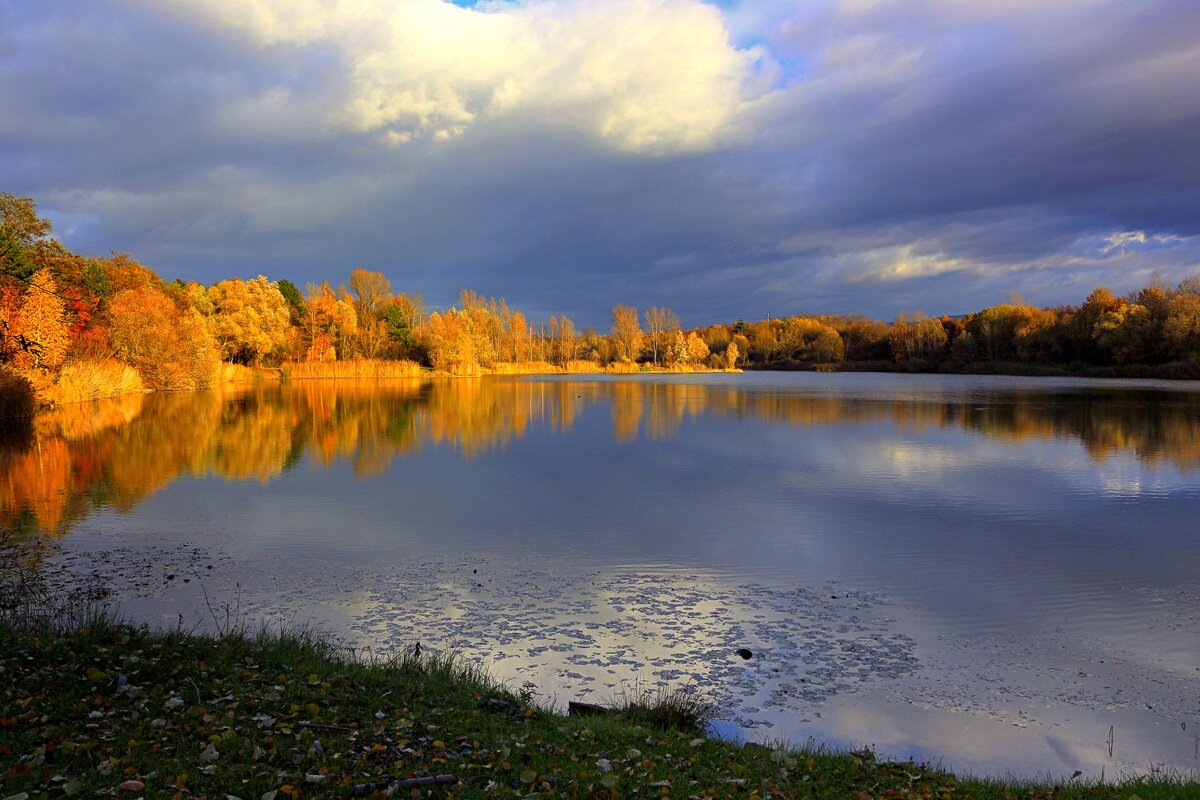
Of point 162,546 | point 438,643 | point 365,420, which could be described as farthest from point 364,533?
point 365,420

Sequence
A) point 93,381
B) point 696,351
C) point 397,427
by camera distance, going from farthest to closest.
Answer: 1. point 696,351
2. point 93,381
3. point 397,427

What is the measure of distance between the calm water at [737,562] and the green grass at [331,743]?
36.3 inches

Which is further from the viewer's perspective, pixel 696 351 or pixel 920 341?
pixel 696 351

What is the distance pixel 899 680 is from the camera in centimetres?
655

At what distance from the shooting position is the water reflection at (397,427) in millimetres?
16312

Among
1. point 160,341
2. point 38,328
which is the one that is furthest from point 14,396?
point 160,341

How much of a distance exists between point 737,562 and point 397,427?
1932cm

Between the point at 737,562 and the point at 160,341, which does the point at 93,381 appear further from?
the point at 737,562

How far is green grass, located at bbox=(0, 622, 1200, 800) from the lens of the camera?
3.83 m

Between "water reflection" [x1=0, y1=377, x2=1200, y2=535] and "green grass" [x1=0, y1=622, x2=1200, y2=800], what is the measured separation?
8.16 metres

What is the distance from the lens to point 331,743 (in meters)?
4.31

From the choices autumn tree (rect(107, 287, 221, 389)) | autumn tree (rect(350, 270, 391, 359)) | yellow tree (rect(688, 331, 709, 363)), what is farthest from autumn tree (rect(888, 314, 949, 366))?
autumn tree (rect(107, 287, 221, 389))

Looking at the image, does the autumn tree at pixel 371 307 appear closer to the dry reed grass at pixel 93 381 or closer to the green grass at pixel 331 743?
the dry reed grass at pixel 93 381

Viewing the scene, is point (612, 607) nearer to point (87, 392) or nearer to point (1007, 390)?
point (87, 392)
